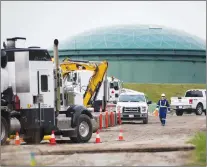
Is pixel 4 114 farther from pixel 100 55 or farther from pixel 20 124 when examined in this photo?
pixel 100 55

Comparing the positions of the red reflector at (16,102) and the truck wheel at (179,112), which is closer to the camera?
the red reflector at (16,102)

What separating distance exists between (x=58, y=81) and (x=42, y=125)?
1.68 meters

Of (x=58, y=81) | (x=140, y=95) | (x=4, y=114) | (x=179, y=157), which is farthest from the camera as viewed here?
(x=140, y=95)

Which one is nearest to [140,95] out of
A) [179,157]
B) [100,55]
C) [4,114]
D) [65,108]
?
[65,108]

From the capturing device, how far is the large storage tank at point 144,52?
103375 millimetres

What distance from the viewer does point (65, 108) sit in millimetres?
24562

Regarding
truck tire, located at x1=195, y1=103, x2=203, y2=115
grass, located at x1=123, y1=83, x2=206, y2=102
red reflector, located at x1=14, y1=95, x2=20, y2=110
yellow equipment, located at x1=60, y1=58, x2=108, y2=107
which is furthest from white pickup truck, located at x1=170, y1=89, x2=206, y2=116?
grass, located at x1=123, y1=83, x2=206, y2=102

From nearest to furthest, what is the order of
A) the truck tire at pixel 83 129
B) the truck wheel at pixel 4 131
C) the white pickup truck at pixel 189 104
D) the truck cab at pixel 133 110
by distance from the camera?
the truck wheel at pixel 4 131, the truck tire at pixel 83 129, the truck cab at pixel 133 110, the white pickup truck at pixel 189 104

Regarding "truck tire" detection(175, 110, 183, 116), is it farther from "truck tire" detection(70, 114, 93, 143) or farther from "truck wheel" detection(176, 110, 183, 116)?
"truck tire" detection(70, 114, 93, 143)

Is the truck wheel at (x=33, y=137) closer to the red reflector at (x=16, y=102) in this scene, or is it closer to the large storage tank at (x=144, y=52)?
the red reflector at (x=16, y=102)

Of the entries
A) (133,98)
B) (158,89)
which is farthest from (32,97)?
(158,89)

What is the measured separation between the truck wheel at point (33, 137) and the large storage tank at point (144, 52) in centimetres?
7915

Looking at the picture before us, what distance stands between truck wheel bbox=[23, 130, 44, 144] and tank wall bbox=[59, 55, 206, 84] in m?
79.0

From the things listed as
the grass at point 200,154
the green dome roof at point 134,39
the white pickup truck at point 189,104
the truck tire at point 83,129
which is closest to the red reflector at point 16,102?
the truck tire at point 83,129
